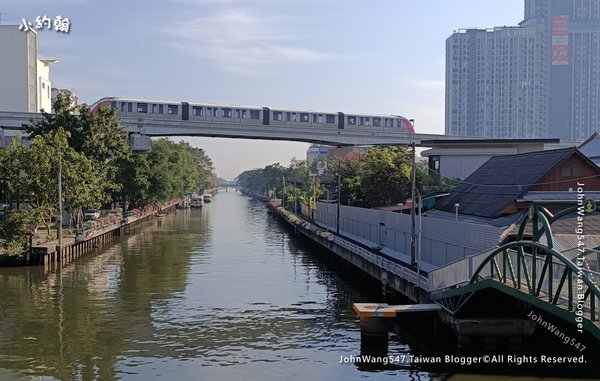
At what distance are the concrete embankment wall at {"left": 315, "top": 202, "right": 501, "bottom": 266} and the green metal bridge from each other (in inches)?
126

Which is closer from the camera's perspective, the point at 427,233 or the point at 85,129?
the point at 427,233

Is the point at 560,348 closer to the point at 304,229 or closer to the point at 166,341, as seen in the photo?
the point at 166,341

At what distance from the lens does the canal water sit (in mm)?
24547

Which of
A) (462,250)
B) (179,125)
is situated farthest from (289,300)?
(179,125)

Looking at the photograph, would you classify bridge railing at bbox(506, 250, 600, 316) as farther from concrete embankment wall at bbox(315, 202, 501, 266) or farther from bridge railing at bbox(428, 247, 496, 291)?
concrete embankment wall at bbox(315, 202, 501, 266)

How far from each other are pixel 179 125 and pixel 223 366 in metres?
68.0

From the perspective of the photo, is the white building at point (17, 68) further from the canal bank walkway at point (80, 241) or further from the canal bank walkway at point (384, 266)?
the canal bank walkway at point (384, 266)

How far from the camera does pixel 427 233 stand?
39375mm

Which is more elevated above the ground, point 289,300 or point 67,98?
point 67,98

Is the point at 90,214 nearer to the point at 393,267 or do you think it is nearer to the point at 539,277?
the point at 393,267

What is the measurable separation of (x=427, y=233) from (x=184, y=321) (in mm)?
14549

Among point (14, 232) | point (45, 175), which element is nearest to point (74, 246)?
point (45, 175)

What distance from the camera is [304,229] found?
245ft

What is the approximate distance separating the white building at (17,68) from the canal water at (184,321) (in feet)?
176
